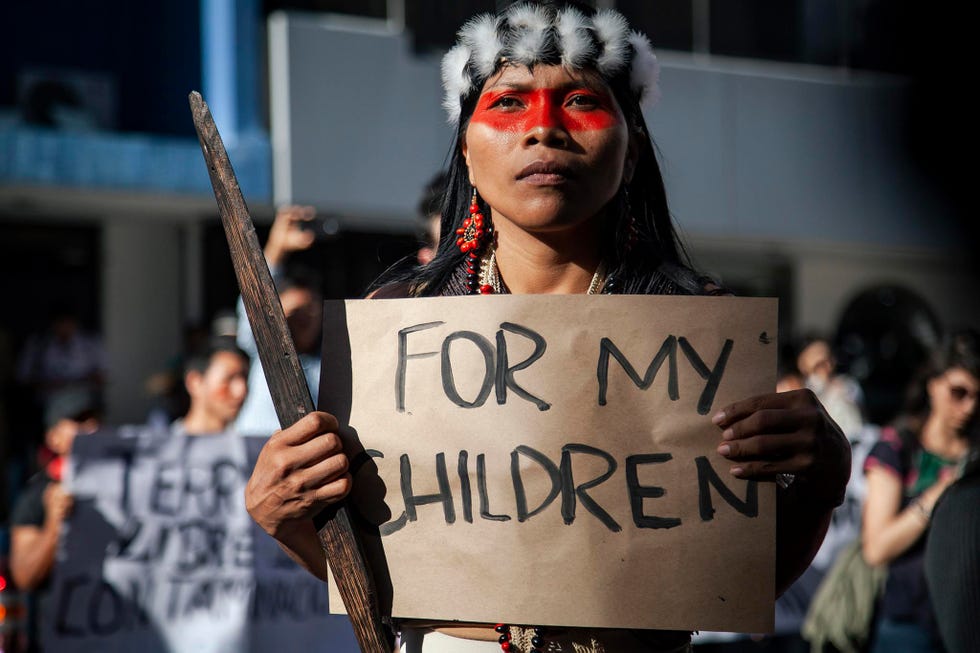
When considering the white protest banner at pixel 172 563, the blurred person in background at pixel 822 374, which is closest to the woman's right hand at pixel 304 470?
the white protest banner at pixel 172 563

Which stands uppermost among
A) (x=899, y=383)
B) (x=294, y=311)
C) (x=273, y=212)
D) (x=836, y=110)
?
(x=836, y=110)

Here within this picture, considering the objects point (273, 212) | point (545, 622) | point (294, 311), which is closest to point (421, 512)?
point (545, 622)

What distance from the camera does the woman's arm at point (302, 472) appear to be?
2.01 metres

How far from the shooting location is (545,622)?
2020 millimetres

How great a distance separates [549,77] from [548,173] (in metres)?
0.18

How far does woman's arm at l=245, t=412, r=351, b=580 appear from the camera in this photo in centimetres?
201

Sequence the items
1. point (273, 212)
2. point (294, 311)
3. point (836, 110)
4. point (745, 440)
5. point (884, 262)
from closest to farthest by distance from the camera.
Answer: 1. point (745, 440)
2. point (294, 311)
3. point (273, 212)
4. point (836, 110)
5. point (884, 262)

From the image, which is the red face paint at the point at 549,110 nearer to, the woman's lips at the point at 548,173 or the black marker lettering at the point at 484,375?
the woman's lips at the point at 548,173

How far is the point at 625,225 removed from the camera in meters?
2.29

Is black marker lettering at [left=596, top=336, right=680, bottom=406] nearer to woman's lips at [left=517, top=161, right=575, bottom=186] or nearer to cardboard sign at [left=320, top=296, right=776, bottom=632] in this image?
cardboard sign at [left=320, top=296, right=776, bottom=632]

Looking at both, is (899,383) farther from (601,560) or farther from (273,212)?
(601,560)

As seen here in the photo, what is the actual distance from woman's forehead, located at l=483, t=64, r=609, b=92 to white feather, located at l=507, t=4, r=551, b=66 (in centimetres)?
2

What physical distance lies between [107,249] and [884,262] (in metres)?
9.55

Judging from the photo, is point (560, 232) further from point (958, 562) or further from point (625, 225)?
point (958, 562)
